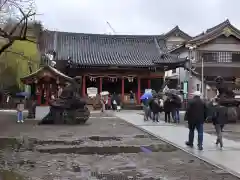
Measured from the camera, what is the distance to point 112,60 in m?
40.0

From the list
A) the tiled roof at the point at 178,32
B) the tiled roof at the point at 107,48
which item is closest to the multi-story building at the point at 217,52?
the tiled roof at the point at 107,48

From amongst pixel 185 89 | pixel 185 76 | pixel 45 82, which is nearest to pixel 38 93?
pixel 45 82

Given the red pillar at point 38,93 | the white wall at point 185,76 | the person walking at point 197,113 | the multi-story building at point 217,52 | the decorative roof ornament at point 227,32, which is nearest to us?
the person walking at point 197,113

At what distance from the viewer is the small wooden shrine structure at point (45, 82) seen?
105 feet

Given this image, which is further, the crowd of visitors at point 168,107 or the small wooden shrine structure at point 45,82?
the small wooden shrine structure at point 45,82

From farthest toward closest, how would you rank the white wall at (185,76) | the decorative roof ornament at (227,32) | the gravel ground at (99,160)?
the decorative roof ornament at (227,32), the white wall at (185,76), the gravel ground at (99,160)

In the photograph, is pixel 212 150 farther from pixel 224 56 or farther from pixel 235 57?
pixel 235 57

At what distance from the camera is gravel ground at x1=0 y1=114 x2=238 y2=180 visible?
8.59 m

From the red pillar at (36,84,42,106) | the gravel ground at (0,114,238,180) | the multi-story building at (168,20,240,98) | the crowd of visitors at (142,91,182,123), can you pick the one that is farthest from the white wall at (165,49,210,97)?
the gravel ground at (0,114,238,180)

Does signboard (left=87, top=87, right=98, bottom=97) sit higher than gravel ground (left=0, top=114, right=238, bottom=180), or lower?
higher

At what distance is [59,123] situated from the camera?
2159 centimetres

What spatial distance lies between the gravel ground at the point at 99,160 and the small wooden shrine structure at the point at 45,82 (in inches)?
601

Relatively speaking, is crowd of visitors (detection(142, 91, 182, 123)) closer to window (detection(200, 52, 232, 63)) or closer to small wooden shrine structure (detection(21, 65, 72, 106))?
small wooden shrine structure (detection(21, 65, 72, 106))

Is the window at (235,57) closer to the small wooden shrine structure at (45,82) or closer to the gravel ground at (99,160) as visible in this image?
the small wooden shrine structure at (45,82)
